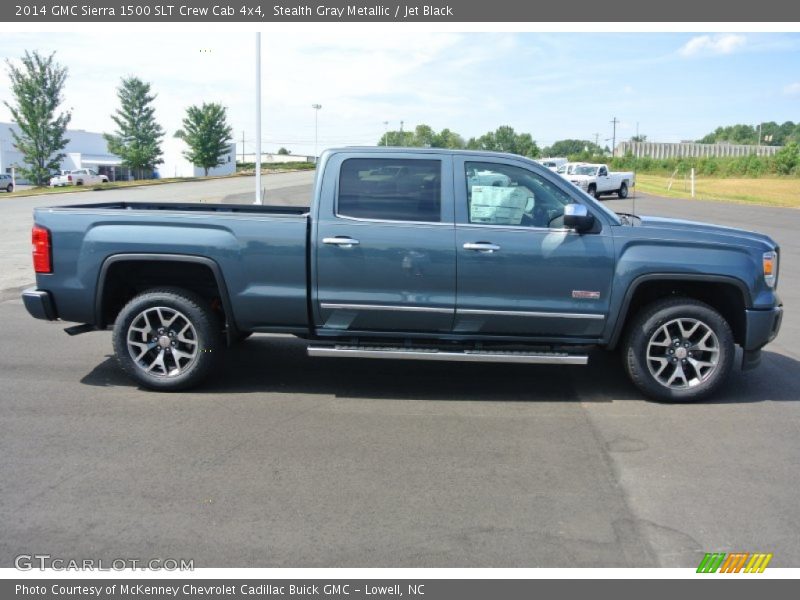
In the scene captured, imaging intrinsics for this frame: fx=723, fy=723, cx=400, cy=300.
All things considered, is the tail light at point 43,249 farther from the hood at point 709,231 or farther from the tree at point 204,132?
the tree at point 204,132

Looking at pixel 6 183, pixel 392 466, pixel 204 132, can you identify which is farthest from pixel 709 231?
pixel 204 132

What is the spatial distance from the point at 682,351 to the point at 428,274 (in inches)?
87.1

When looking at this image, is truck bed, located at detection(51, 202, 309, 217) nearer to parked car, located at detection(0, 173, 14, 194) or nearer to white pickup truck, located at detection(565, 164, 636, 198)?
white pickup truck, located at detection(565, 164, 636, 198)

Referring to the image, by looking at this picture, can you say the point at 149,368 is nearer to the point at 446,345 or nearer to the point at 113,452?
the point at 113,452

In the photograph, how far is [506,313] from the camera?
5.89 m

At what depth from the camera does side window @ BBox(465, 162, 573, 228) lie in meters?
6.00

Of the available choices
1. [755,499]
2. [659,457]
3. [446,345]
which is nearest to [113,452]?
[446,345]

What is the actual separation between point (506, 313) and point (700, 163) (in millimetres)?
64707

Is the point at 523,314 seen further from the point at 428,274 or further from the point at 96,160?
the point at 96,160

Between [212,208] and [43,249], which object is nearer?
[43,249]

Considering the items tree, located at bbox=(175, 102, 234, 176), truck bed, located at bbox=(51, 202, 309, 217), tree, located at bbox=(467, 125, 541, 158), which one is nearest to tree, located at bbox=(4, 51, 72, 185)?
tree, located at bbox=(175, 102, 234, 176)

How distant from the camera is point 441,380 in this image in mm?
6633

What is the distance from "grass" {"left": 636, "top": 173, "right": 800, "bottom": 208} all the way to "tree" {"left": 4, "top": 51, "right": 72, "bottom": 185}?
136 ft
